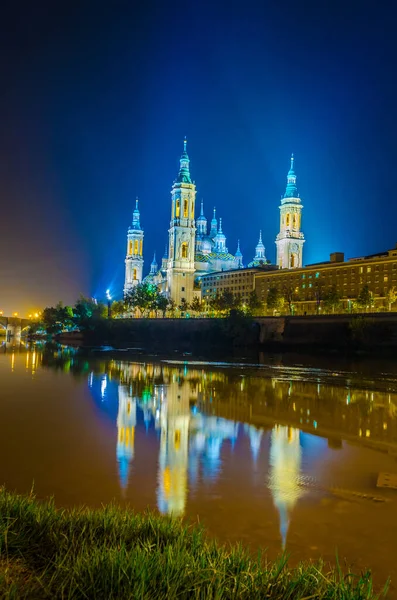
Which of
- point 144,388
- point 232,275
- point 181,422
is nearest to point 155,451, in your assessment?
point 181,422

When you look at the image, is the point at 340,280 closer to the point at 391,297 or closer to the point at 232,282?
the point at 391,297

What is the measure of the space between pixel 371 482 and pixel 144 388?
24.1 m

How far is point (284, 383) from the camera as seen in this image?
41.7 m

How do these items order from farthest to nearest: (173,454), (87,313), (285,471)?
(87,313) < (173,454) < (285,471)

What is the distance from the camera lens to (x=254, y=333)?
314 feet

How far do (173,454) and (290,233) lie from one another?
16608 cm

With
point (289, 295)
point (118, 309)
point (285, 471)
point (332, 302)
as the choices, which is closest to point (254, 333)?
point (332, 302)

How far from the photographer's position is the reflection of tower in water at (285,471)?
13.0 metres

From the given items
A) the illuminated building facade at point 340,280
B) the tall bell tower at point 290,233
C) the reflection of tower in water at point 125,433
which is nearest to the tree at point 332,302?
the illuminated building facade at point 340,280

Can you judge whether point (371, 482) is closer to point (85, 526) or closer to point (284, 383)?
point (85, 526)

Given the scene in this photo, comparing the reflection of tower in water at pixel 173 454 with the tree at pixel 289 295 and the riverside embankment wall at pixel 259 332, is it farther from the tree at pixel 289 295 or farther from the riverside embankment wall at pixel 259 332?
the tree at pixel 289 295

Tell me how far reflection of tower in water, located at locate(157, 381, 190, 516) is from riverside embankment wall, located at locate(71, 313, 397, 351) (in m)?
48.9

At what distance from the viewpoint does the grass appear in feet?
20.1

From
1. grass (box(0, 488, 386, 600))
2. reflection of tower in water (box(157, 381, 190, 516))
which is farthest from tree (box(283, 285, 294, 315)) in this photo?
grass (box(0, 488, 386, 600))
